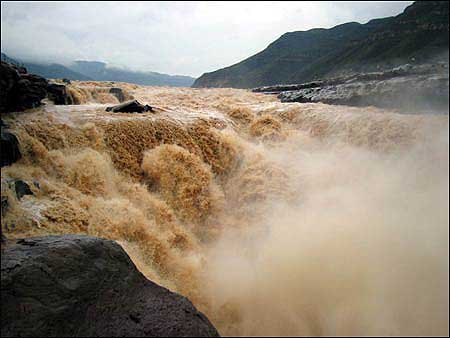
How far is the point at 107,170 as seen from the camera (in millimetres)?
8320

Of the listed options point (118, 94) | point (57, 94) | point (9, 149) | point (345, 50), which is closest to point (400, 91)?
point (9, 149)

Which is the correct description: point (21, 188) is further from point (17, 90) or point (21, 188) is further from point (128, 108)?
point (128, 108)

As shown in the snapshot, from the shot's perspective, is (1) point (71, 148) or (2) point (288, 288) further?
(1) point (71, 148)

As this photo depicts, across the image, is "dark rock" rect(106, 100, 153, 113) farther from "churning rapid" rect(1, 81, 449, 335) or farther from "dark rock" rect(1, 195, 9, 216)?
"dark rock" rect(1, 195, 9, 216)

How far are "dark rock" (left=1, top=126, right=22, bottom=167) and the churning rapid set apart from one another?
0.69ft

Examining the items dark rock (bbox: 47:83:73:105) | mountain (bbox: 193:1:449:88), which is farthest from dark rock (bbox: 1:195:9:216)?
mountain (bbox: 193:1:449:88)

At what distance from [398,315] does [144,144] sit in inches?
308

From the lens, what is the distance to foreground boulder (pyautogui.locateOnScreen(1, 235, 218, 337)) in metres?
3.17

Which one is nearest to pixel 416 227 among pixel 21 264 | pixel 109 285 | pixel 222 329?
pixel 222 329

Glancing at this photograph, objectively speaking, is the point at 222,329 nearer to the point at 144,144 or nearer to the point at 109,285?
the point at 109,285

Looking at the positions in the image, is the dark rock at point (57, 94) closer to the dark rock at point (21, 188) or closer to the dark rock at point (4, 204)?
the dark rock at point (21, 188)

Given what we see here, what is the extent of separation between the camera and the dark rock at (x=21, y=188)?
19.9 ft

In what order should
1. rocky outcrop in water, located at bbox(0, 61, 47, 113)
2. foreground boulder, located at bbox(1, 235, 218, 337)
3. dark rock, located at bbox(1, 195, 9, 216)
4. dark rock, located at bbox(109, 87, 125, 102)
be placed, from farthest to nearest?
dark rock, located at bbox(109, 87, 125, 102), rocky outcrop in water, located at bbox(0, 61, 47, 113), dark rock, located at bbox(1, 195, 9, 216), foreground boulder, located at bbox(1, 235, 218, 337)

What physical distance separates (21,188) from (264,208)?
5939mm
